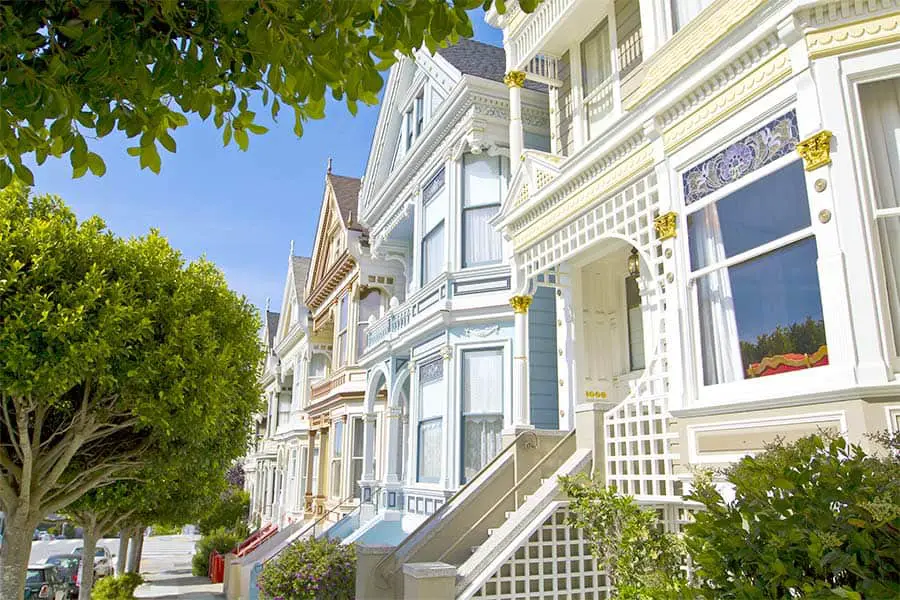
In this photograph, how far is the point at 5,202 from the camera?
964 cm

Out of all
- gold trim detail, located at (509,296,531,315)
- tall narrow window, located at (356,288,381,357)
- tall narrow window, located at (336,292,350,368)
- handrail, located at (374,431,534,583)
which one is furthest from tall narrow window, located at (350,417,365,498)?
handrail, located at (374,431,534,583)

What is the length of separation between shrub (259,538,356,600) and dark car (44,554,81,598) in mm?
14714

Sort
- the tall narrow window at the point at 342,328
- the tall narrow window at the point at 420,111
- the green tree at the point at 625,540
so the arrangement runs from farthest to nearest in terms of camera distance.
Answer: the tall narrow window at the point at 342,328
the tall narrow window at the point at 420,111
the green tree at the point at 625,540

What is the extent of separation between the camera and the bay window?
559 centimetres

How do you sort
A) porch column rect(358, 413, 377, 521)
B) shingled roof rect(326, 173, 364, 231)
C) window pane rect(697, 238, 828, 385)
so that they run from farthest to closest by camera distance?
shingled roof rect(326, 173, 364, 231)
porch column rect(358, 413, 377, 521)
window pane rect(697, 238, 828, 385)

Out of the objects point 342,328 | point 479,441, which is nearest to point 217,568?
point 342,328

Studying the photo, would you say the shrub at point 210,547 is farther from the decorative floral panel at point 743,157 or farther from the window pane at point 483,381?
the decorative floral panel at point 743,157

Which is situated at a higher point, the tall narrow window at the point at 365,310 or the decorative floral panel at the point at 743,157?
the tall narrow window at the point at 365,310

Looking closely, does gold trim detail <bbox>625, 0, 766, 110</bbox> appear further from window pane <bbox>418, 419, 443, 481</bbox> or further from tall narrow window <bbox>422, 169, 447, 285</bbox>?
window pane <bbox>418, 419, 443, 481</bbox>

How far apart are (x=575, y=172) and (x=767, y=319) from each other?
425 cm

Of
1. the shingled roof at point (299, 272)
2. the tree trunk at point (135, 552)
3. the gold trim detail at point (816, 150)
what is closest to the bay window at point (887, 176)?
the gold trim detail at point (816, 150)

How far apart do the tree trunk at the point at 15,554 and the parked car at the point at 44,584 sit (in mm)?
12046

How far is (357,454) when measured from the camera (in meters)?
21.7

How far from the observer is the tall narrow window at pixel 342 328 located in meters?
25.0
